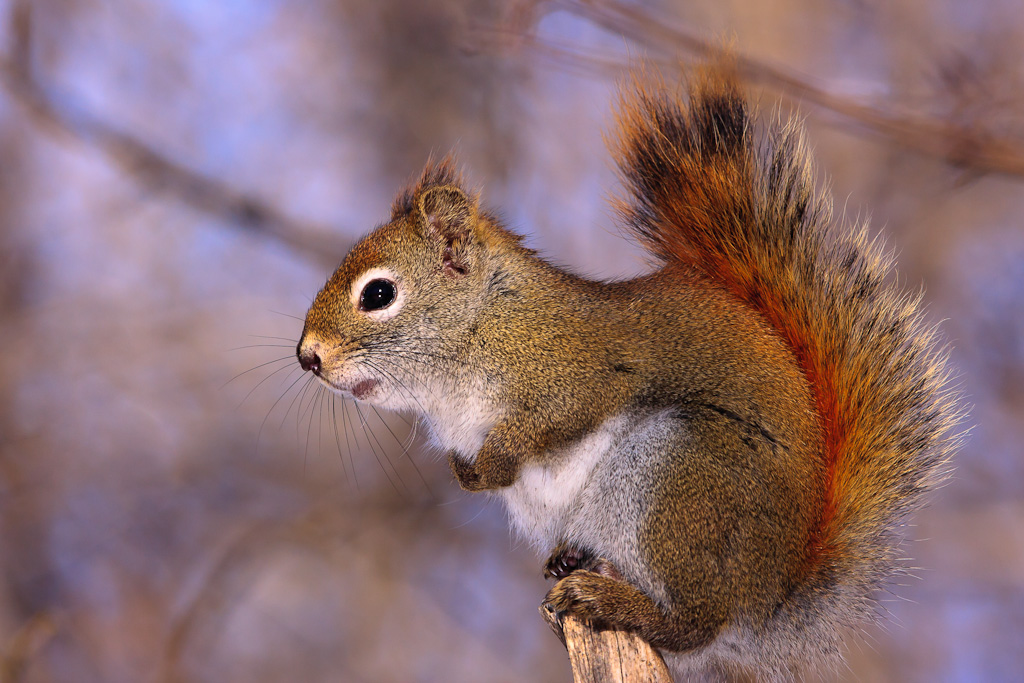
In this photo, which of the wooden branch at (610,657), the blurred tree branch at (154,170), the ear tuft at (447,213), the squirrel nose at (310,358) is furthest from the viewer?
the blurred tree branch at (154,170)

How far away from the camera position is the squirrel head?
1973 millimetres

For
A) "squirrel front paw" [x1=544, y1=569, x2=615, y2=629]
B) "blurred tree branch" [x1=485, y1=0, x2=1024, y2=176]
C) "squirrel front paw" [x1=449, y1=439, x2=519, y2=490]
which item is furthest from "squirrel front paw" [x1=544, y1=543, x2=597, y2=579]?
"blurred tree branch" [x1=485, y1=0, x2=1024, y2=176]

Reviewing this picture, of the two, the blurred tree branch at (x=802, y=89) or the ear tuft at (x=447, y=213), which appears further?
the ear tuft at (x=447, y=213)

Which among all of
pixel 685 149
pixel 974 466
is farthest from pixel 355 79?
pixel 974 466

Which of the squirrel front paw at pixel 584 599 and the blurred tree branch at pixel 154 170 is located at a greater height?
the blurred tree branch at pixel 154 170

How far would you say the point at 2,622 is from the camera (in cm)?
357

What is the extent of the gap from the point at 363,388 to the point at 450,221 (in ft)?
1.54

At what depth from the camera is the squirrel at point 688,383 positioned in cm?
171

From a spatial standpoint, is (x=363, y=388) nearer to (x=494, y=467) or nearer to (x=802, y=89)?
(x=494, y=467)

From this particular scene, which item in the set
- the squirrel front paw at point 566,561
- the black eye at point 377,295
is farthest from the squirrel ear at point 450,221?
the squirrel front paw at point 566,561

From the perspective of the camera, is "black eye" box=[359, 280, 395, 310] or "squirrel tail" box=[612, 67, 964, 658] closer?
"squirrel tail" box=[612, 67, 964, 658]

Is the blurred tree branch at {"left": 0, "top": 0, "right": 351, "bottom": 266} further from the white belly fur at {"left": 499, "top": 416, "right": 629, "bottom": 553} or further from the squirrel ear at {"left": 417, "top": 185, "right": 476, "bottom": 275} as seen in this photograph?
the white belly fur at {"left": 499, "top": 416, "right": 629, "bottom": 553}

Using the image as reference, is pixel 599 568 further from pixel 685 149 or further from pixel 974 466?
pixel 974 466

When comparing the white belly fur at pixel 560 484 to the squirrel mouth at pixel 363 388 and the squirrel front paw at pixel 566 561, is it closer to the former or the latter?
the squirrel front paw at pixel 566 561
